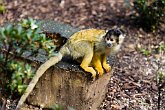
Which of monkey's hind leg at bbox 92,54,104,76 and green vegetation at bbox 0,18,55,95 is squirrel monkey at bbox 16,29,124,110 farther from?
green vegetation at bbox 0,18,55,95

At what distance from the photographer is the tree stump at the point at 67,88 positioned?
4016 millimetres

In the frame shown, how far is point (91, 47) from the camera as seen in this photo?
4.02 metres

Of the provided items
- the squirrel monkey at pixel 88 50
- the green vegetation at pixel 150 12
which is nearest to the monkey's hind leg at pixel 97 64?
the squirrel monkey at pixel 88 50

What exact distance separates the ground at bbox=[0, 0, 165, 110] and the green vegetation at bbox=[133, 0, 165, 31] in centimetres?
12

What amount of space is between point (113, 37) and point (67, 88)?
2.34ft

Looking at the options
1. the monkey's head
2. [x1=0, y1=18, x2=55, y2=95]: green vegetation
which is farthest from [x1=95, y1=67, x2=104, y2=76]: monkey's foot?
[x1=0, y1=18, x2=55, y2=95]: green vegetation

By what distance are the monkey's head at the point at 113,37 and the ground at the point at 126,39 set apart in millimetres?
978

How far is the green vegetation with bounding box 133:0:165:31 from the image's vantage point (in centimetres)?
616

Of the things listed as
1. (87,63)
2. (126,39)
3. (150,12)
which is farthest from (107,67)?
(150,12)

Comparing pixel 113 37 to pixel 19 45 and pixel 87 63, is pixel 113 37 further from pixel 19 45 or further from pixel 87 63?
pixel 19 45

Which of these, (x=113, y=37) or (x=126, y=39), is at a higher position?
(x=126, y=39)

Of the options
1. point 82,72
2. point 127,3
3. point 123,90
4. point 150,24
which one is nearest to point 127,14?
point 127,3

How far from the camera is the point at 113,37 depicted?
374cm

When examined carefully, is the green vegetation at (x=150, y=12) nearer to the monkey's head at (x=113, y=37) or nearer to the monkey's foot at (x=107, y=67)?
the monkey's foot at (x=107, y=67)
